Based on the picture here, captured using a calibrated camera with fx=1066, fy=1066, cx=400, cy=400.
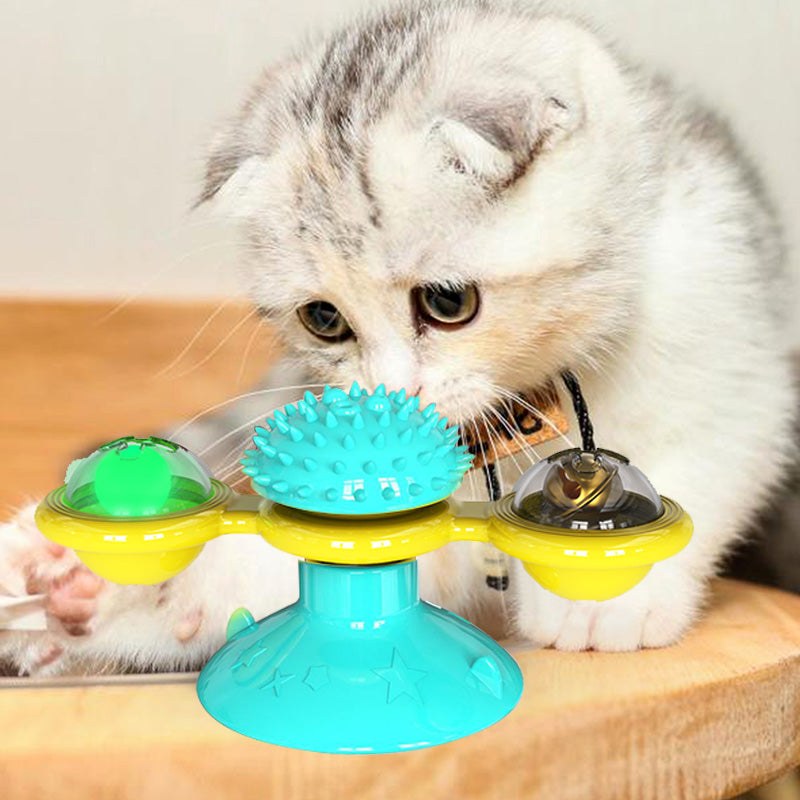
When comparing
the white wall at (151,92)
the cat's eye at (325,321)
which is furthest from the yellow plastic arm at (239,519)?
the white wall at (151,92)

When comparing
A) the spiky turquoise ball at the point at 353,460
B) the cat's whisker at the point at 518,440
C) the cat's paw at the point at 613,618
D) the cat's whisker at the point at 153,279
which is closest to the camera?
the spiky turquoise ball at the point at 353,460

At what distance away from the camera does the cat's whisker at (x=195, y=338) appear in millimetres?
861

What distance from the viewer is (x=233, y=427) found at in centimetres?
90

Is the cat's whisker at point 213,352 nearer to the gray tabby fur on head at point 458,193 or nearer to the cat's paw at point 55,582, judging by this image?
the gray tabby fur on head at point 458,193

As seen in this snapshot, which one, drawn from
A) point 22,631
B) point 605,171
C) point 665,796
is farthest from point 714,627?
point 22,631

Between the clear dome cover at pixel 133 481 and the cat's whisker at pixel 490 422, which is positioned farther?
the cat's whisker at pixel 490 422

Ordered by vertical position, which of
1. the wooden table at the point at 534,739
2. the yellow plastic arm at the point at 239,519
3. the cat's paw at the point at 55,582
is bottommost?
the cat's paw at the point at 55,582

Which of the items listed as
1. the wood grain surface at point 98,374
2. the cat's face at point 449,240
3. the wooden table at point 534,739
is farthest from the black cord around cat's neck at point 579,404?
the wood grain surface at point 98,374

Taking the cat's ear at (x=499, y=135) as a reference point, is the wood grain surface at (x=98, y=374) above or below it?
below

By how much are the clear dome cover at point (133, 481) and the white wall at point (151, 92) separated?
0.33 metres

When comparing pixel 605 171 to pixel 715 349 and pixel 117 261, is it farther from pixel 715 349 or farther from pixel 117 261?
pixel 117 261

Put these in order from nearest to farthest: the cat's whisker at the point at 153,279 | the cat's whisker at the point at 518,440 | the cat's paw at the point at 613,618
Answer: the cat's paw at the point at 613,618, the cat's whisker at the point at 518,440, the cat's whisker at the point at 153,279

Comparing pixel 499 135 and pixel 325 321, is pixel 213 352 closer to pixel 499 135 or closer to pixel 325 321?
pixel 325 321

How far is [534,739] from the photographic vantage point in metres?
0.52
